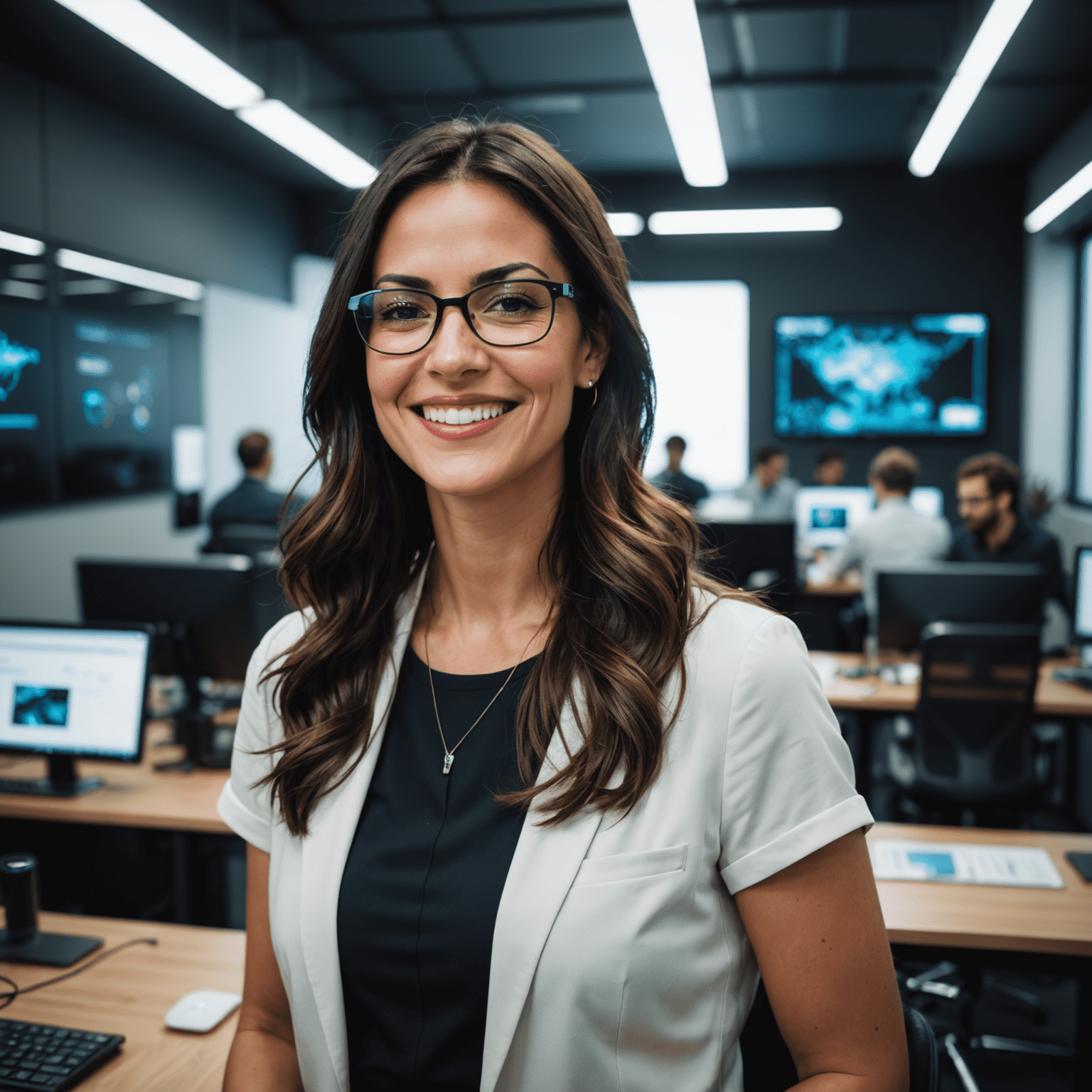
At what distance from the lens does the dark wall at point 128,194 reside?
4.66 metres

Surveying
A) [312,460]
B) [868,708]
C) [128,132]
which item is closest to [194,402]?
[128,132]

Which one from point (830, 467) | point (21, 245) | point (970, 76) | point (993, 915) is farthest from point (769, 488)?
point (993, 915)

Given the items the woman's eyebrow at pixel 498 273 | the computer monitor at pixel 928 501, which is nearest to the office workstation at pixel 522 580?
the woman's eyebrow at pixel 498 273

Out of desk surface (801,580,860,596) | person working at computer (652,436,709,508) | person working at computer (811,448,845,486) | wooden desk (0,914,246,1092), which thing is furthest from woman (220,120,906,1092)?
person working at computer (811,448,845,486)

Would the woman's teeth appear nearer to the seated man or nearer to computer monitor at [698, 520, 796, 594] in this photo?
computer monitor at [698, 520, 796, 594]

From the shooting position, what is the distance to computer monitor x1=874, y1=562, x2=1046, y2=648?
3326 millimetres

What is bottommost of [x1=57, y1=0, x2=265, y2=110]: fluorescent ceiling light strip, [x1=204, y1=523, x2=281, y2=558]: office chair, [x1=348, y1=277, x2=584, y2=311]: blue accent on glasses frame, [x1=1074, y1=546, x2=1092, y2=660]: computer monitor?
[x1=1074, y1=546, x2=1092, y2=660]: computer monitor

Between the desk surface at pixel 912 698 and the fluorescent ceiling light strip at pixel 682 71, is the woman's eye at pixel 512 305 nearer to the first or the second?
the desk surface at pixel 912 698

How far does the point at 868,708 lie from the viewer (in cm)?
339

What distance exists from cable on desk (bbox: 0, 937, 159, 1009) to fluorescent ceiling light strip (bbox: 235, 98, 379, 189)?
3.05 m

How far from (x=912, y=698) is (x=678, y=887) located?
9.03 ft

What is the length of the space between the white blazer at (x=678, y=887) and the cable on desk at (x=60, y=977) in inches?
38.7

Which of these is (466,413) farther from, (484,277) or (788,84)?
(788,84)

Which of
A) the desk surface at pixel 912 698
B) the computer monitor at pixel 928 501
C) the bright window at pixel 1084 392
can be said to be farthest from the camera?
the bright window at pixel 1084 392
